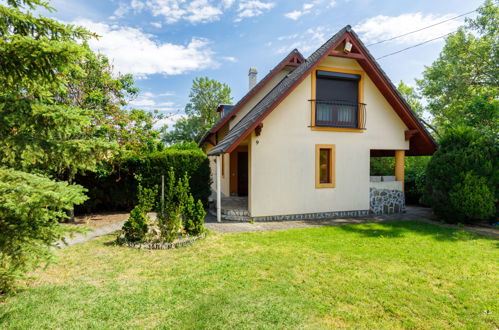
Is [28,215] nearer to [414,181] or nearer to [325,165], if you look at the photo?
[325,165]

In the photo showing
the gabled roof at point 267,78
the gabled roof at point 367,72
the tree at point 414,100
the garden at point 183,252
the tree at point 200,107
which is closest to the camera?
the garden at point 183,252

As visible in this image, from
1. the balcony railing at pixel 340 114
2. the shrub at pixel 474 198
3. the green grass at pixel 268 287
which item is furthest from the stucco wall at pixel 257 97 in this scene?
the shrub at pixel 474 198

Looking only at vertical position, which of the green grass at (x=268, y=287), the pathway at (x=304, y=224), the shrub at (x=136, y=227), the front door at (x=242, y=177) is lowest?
the pathway at (x=304, y=224)

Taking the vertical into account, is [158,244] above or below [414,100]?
below

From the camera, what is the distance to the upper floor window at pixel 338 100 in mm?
11023

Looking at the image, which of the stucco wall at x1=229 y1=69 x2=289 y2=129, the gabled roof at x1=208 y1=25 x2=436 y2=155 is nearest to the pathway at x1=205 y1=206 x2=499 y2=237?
the gabled roof at x1=208 y1=25 x2=436 y2=155

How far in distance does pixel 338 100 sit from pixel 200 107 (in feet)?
120

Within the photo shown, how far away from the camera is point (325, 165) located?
37.3ft

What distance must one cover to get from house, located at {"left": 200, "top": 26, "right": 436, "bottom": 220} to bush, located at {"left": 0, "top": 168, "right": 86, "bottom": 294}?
6.14 meters

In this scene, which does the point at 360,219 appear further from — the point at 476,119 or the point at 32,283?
the point at 32,283

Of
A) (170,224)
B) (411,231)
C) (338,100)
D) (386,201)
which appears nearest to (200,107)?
(338,100)

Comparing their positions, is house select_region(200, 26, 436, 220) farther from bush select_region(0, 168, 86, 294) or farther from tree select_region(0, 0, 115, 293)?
bush select_region(0, 168, 86, 294)

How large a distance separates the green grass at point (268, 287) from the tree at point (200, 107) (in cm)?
3812

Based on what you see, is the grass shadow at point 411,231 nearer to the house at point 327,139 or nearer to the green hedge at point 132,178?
the house at point 327,139
